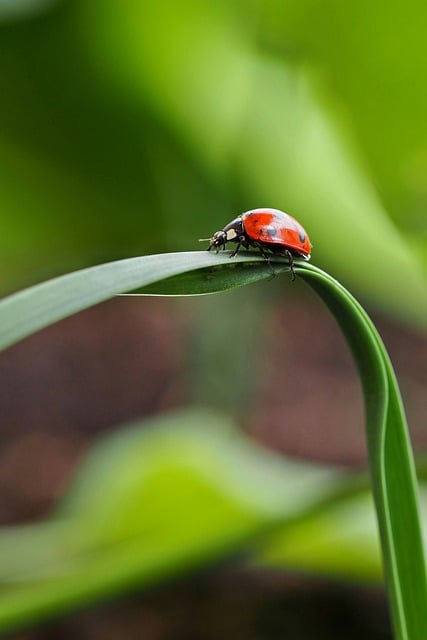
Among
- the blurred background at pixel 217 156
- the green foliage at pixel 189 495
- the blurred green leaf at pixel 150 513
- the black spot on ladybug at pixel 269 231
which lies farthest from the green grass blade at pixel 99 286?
the blurred background at pixel 217 156

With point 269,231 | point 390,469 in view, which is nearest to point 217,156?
point 269,231

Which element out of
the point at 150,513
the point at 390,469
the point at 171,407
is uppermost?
the point at 171,407

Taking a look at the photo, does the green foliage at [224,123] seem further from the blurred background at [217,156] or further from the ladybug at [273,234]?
the ladybug at [273,234]

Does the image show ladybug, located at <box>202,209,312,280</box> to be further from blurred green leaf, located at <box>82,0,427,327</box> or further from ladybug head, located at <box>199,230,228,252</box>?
blurred green leaf, located at <box>82,0,427,327</box>

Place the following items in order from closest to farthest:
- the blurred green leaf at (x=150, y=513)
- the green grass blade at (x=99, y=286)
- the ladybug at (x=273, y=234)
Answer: the green grass blade at (x=99, y=286) < the ladybug at (x=273, y=234) < the blurred green leaf at (x=150, y=513)

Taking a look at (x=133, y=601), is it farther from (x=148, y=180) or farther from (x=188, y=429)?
(x=148, y=180)

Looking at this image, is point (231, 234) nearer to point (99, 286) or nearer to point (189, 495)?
point (99, 286)

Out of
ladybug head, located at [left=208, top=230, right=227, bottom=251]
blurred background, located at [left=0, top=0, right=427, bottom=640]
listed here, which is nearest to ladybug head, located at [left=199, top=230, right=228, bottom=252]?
ladybug head, located at [left=208, top=230, right=227, bottom=251]
